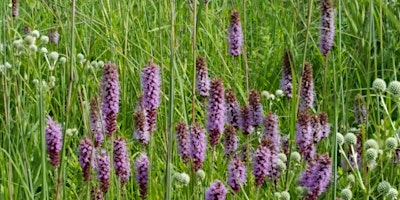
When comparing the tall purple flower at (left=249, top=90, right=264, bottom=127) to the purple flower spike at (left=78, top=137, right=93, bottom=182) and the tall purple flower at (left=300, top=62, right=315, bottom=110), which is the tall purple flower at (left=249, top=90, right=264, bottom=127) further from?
the purple flower spike at (left=78, top=137, right=93, bottom=182)

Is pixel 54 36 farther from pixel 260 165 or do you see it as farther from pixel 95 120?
pixel 260 165

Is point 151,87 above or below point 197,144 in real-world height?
above

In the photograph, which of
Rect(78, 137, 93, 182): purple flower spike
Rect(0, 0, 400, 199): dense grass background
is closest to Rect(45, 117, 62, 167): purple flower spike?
Rect(78, 137, 93, 182): purple flower spike

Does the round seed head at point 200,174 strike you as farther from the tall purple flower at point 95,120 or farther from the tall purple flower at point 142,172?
the tall purple flower at point 95,120

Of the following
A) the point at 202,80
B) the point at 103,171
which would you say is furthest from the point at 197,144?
the point at 202,80

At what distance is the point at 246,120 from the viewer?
198 cm

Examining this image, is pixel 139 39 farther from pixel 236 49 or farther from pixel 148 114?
pixel 148 114

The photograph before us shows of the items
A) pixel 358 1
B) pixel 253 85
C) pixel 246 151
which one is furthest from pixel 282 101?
pixel 246 151

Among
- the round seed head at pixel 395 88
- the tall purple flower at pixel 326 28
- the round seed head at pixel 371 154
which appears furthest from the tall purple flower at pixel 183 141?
the tall purple flower at pixel 326 28

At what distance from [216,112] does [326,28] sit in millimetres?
561

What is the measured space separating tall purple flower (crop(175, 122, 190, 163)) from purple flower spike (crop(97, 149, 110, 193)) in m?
0.15

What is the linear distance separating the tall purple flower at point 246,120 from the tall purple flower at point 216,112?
0.16 m

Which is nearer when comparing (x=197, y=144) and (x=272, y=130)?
(x=197, y=144)

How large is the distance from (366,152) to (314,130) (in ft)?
0.57
